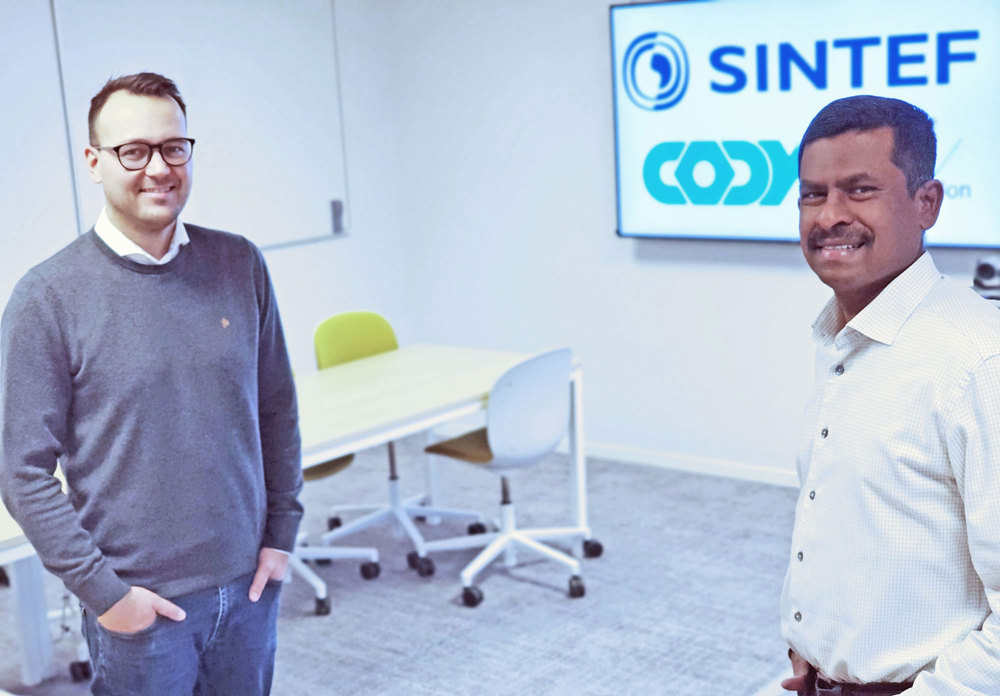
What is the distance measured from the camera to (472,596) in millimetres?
3830

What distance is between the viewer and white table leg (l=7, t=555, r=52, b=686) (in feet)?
10.9

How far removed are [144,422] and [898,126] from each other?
47.6 inches

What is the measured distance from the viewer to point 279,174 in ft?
17.7

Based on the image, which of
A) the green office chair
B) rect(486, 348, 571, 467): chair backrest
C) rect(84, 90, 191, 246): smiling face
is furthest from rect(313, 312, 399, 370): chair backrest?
rect(84, 90, 191, 246): smiling face

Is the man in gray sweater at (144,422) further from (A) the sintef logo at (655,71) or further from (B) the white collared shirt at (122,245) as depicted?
(A) the sintef logo at (655,71)

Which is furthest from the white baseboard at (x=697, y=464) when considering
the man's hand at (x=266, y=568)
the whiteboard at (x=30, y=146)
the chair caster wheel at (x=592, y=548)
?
A: the man's hand at (x=266, y=568)

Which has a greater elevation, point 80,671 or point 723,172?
point 723,172

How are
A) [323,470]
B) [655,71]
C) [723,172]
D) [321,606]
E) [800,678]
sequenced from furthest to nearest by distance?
[655,71] → [723,172] → [323,470] → [321,606] → [800,678]

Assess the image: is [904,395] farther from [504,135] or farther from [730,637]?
[504,135]

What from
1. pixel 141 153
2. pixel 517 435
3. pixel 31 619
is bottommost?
pixel 31 619

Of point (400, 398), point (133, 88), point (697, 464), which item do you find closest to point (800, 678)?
point (133, 88)

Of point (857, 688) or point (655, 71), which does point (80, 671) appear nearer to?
point (857, 688)

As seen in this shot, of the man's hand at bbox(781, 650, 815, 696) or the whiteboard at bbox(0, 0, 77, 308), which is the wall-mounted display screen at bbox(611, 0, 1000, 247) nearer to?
the whiteboard at bbox(0, 0, 77, 308)

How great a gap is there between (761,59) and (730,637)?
7.81ft
